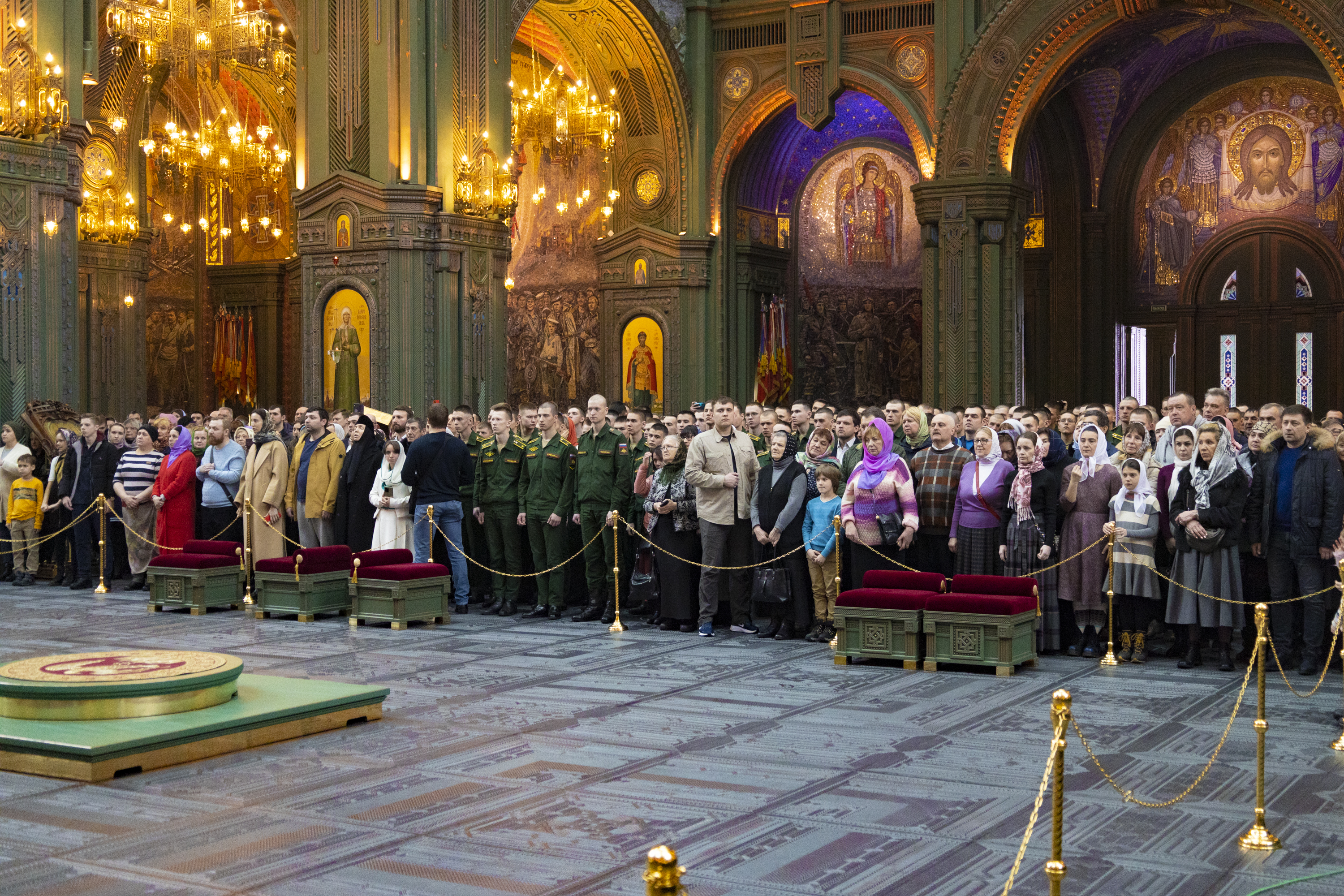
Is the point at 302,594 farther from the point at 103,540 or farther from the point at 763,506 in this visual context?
the point at 763,506

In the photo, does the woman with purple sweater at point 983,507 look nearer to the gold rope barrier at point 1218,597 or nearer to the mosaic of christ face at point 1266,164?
the gold rope barrier at point 1218,597

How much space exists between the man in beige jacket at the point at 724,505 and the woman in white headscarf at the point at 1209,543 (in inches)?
129

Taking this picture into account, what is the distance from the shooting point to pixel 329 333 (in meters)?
19.3

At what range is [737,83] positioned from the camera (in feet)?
79.4

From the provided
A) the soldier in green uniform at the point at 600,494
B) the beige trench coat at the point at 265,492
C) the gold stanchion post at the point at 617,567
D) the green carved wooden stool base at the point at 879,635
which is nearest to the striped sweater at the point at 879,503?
the green carved wooden stool base at the point at 879,635

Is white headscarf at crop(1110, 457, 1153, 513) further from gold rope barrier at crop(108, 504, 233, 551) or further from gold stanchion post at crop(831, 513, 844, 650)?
gold rope barrier at crop(108, 504, 233, 551)

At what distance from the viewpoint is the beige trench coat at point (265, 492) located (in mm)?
13422

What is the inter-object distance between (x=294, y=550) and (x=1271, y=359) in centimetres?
1838

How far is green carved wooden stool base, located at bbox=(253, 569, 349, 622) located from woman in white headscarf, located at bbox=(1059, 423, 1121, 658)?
588 centimetres

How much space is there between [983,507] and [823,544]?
1.24 meters

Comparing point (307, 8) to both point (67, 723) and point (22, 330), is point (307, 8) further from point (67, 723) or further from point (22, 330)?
point (67, 723)

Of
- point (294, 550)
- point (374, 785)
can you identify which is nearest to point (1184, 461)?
point (374, 785)

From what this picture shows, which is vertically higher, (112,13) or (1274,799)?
(112,13)

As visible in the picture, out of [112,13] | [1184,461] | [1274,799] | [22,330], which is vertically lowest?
[1274,799]
